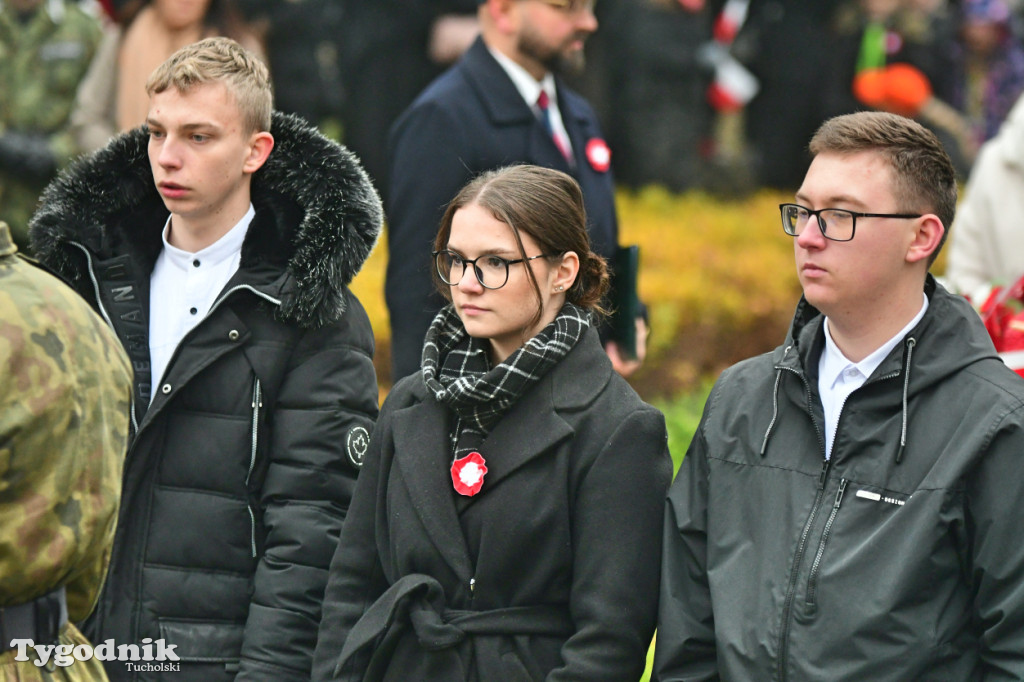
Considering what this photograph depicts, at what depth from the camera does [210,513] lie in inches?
136

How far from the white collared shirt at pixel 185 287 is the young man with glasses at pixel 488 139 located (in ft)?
3.26

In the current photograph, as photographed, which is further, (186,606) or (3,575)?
(186,606)

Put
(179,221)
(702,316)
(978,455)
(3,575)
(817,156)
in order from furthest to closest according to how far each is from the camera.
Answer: (702,316) → (179,221) → (817,156) → (978,455) → (3,575)

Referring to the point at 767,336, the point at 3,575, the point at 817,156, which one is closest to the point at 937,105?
the point at 767,336

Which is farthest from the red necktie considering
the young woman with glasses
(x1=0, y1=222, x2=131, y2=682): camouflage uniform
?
(x1=0, y1=222, x2=131, y2=682): camouflage uniform

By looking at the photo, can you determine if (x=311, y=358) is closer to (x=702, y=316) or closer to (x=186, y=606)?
(x=186, y=606)

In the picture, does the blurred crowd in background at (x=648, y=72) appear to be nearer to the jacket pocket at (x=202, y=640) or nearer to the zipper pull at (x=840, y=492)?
the jacket pocket at (x=202, y=640)

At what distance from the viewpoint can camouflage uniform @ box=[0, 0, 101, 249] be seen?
24.9 ft

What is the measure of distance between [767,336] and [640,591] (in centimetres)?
612

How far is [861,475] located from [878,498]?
0.22ft

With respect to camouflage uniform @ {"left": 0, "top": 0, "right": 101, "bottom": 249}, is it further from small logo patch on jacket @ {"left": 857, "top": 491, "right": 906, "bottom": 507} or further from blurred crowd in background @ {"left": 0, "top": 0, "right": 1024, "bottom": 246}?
small logo patch on jacket @ {"left": 857, "top": 491, "right": 906, "bottom": 507}

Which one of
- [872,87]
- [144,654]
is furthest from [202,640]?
[872,87]

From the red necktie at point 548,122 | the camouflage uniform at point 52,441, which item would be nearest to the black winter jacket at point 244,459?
the camouflage uniform at point 52,441

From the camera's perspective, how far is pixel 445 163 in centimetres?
467
